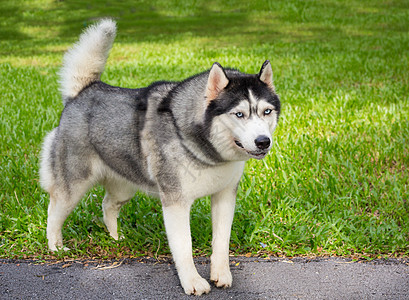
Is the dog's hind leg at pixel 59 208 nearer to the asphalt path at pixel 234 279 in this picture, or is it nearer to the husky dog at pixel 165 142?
the husky dog at pixel 165 142

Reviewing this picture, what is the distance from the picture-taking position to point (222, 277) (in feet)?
11.4

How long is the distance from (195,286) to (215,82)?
130cm

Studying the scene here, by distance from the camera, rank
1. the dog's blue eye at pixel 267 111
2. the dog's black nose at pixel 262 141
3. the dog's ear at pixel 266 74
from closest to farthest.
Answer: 1. the dog's black nose at pixel 262 141
2. the dog's blue eye at pixel 267 111
3. the dog's ear at pixel 266 74

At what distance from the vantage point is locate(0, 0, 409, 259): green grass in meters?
4.11

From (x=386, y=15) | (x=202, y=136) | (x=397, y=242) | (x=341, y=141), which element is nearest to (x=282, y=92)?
(x=341, y=141)

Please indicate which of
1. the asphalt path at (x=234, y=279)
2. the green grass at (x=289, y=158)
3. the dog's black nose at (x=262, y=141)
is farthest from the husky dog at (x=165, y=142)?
the green grass at (x=289, y=158)

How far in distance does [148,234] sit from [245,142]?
1625mm

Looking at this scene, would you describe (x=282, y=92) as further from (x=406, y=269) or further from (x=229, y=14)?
(x=229, y=14)

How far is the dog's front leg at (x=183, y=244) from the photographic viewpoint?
11.0 feet

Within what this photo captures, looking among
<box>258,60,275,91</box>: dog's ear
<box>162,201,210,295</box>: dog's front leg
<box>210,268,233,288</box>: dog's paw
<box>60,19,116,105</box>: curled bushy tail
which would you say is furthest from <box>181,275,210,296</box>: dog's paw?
<box>60,19,116,105</box>: curled bushy tail

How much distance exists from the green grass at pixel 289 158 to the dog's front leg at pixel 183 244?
2.29ft

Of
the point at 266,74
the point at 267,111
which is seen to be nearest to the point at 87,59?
the point at 266,74

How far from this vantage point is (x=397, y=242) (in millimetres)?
3996

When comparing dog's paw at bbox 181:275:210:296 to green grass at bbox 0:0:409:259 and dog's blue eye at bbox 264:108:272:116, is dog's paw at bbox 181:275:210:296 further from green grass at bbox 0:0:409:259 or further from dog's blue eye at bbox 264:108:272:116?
dog's blue eye at bbox 264:108:272:116
